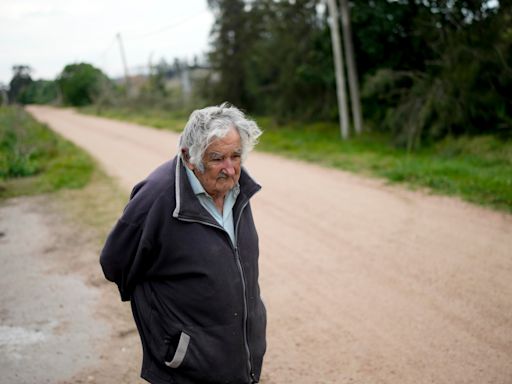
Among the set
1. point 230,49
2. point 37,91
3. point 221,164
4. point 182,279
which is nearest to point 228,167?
point 221,164

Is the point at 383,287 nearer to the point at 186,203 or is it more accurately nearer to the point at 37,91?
the point at 186,203

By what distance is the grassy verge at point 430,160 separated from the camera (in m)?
7.70

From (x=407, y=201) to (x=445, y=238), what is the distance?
1.79 m

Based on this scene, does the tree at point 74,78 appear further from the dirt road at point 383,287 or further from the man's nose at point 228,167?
the man's nose at point 228,167

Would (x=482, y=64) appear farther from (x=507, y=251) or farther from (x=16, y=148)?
(x=16, y=148)

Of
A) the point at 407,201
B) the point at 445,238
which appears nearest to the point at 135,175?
the point at 407,201

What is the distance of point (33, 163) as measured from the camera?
489 inches

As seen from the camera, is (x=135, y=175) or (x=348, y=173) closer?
(x=348, y=173)

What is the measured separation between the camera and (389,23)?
43.4ft

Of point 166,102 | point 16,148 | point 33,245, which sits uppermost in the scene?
point 166,102

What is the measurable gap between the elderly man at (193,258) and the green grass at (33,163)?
8627 mm

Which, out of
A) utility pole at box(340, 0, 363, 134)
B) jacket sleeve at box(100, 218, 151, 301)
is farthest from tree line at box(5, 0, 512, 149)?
jacket sleeve at box(100, 218, 151, 301)

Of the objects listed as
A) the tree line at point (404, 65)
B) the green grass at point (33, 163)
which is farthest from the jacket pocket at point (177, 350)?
the tree line at point (404, 65)

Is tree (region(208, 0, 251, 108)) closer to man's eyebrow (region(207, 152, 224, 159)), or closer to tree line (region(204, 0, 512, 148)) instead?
tree line (region(204, 0, 512, 148))
